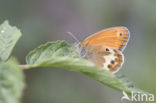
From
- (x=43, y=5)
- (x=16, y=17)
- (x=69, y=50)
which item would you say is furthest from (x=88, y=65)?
(x=43, y=5)

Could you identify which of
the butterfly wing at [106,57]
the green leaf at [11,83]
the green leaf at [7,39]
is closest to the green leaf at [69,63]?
the green leaf at [7,39]

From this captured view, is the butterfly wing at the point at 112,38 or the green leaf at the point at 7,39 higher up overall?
the butterfly wing at the point at 112,38

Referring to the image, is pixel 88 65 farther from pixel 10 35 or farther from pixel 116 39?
pixel 116 39

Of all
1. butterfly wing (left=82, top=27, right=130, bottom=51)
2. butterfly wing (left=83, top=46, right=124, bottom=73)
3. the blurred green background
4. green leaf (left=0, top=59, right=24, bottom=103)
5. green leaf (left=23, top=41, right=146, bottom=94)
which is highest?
the blurred green background

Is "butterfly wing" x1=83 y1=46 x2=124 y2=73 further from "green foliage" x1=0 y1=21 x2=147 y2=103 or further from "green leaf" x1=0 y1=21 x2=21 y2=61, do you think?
"green leaf" x1=0 y1=21 x2=21 y2=61

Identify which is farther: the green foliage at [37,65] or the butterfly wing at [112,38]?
the butterfly wing at [112,38]

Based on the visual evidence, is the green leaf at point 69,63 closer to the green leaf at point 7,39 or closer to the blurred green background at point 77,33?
the green leaf at point 7,39

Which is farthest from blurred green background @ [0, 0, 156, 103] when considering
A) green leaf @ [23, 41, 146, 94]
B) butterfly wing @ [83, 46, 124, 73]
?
green leaf @ [23, 41, 146, 94]

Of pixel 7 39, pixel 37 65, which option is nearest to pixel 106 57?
pixel 7 39
